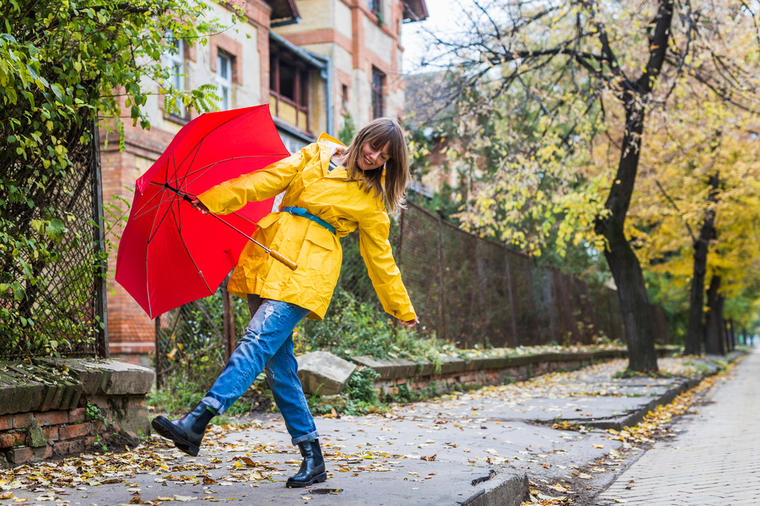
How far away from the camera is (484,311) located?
14.4 m

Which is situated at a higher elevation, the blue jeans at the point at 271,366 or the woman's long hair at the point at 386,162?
the woman's long hair at the point at 386,162

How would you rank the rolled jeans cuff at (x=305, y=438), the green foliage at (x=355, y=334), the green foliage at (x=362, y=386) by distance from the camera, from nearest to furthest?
the rolled jeans cuff at (x=305, y=438) → the green foliage at (x=362, y=386) → the green foliage at (x=355, y=334)

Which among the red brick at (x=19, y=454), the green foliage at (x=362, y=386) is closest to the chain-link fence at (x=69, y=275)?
the red brick at (x=19, y=454)

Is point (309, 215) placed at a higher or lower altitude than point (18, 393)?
higher

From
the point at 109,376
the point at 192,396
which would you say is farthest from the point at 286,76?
the point at 109,376

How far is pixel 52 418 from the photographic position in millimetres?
5125

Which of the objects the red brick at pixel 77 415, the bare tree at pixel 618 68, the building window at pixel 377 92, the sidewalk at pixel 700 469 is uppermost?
the building window at pixel 377 92

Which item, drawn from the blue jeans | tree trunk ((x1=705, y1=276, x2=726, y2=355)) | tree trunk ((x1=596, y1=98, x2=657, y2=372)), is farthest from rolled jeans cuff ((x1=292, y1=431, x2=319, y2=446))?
tree trunk ((x1=705, y1=276, x2=726, y2=355))

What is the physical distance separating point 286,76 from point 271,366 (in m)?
21.5

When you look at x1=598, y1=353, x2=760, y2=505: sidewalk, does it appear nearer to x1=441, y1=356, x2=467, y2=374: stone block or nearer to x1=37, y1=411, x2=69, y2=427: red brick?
x1=441, y1=356, x2=467, y2=374: stone block

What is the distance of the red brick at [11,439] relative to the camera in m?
4.70

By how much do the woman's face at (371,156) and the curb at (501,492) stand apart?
181cm

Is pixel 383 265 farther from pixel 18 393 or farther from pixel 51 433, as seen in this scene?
pixel 51 433

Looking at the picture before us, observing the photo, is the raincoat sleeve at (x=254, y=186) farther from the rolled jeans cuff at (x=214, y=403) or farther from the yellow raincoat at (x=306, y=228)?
the rolled jeans cuff at (x=214, y=403)
